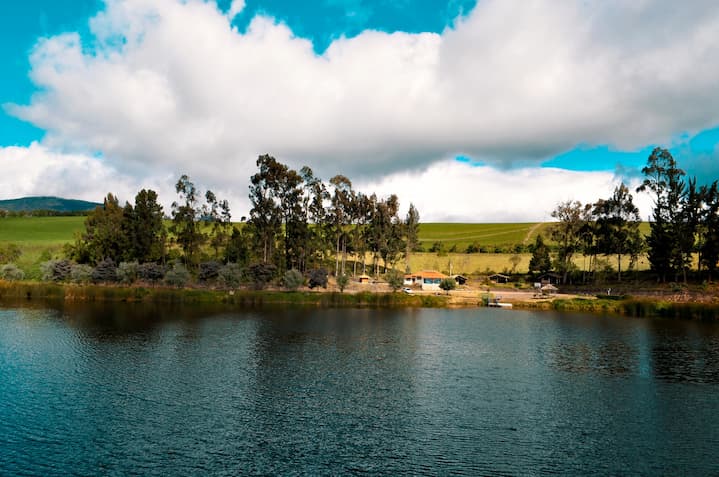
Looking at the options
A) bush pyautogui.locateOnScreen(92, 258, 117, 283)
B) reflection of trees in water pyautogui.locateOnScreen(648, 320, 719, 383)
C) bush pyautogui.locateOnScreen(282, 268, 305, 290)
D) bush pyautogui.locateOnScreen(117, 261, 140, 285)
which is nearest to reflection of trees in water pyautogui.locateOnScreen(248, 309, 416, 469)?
reflection of trees in water pyautogui.locateOnScreen(648, 320, 719, 383)

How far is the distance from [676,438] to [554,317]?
55123mm

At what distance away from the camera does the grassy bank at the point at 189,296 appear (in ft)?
306

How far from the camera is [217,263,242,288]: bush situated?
10112 centimetres

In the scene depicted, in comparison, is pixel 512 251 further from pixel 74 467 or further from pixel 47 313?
pixel 74 467

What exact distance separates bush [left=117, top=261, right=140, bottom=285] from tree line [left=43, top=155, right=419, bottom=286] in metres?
0.21

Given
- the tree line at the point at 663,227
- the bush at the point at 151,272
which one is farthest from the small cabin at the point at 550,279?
the bush at the point at 151,272

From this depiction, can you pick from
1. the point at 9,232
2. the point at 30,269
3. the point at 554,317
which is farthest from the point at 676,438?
the point at 9,232

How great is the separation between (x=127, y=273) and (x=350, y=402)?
276 ft

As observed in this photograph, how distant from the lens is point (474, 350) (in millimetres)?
51344

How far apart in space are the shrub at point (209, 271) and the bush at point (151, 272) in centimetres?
774

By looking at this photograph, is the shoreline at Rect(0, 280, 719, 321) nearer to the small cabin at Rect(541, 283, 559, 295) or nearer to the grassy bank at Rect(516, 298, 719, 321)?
the grassy bank at Rect(516, 298, 719, 321)

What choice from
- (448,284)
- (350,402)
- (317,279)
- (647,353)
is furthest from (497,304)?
(350,402)

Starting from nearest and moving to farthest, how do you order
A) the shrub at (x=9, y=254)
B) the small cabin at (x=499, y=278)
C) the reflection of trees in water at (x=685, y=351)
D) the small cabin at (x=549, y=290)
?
1. the reflection of trees in water at (x=685, y=351)
2. the small cabin at (x=549, y=290)
3. the shrub at (x=9, y=254)
4. the small cabin at (x=499, y=278)

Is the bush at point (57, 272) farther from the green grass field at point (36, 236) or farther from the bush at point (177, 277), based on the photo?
the bush at point (177, 277)
